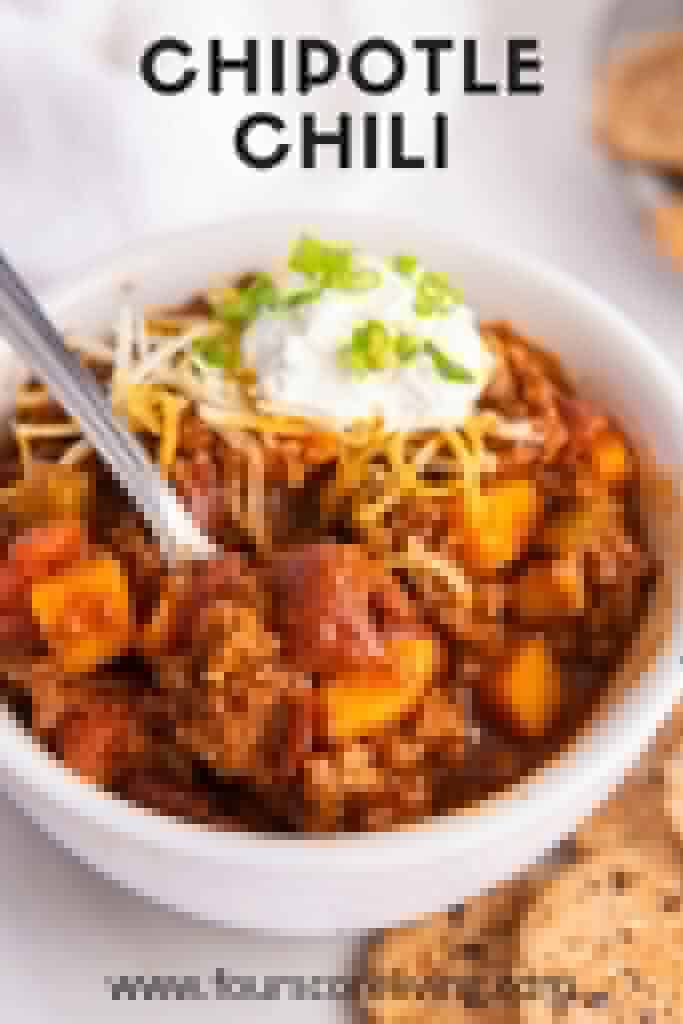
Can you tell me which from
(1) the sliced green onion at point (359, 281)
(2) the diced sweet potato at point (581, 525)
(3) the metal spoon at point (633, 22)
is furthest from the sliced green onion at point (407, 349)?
(3) the metal spoon at point (633, 22)

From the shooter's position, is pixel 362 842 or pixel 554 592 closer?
pixel 362 842

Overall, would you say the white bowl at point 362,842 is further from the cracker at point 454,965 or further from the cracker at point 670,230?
the cracker at point 670,230

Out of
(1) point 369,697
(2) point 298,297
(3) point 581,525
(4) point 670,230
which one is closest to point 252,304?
(2) point 298,297

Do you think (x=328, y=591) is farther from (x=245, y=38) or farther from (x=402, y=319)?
(x=245, y=38)

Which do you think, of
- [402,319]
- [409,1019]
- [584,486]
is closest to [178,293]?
[402,319]

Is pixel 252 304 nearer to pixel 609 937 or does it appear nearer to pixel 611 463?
pixel 611 463

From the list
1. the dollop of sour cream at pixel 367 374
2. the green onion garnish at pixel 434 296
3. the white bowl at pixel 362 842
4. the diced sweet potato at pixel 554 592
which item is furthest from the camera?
the green onion garnish at pixel 434 296

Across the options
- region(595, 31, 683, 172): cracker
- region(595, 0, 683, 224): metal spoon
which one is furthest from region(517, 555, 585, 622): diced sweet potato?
region(595, 0, 683, 224): metal spoon
